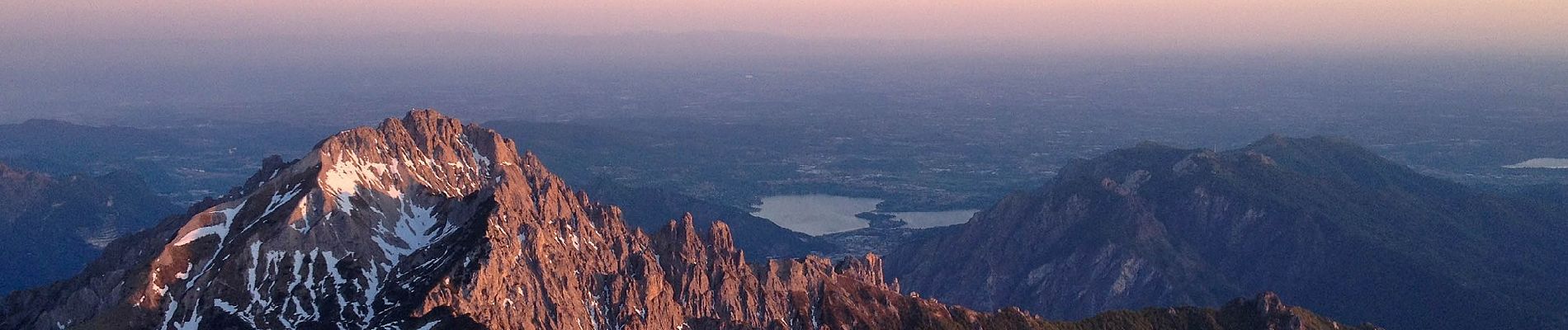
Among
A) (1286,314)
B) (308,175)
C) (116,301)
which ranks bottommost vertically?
(1286,314)

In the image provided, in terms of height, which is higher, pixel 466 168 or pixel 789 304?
pixel 466 168

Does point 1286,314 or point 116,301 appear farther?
point 1286,314

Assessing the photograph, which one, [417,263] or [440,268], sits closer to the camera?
[440,268]

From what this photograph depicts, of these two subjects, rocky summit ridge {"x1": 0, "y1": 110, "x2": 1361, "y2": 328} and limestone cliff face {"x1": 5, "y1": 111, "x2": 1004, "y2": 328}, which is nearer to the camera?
limestone cliff face {"x1": 5, "y1": 111, "x2": 1004, "y2": 328}

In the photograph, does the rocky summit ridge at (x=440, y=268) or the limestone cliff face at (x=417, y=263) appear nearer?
the limestone cliff face at (x=417, y=263)

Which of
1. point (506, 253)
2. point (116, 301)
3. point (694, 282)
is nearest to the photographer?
→ point (116, 301)

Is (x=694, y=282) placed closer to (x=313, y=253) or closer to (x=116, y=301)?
(x=313, y=253)

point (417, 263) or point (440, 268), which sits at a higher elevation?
point (440, 268)

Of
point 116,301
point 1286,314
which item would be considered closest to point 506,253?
point 116,301
